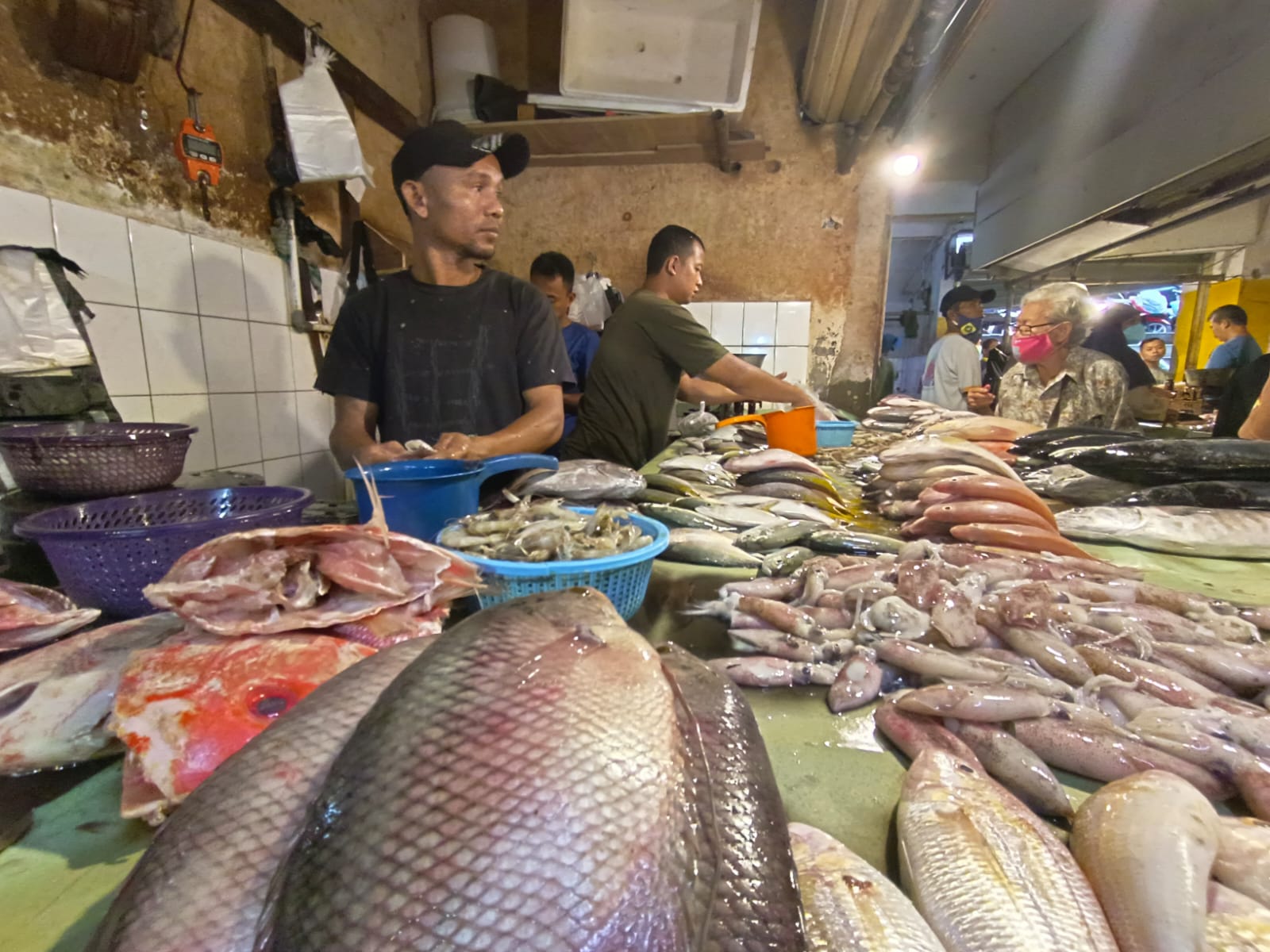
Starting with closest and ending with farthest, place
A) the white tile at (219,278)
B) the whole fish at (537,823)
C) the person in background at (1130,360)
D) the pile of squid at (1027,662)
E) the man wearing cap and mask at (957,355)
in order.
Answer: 1. the whole fish at (537,823)
2. the pile of squid at (1027,662)
3. the white tile at (219,278)
4. the person in background at (1130,360)
5. the man wearing cap and mask at (957,355)

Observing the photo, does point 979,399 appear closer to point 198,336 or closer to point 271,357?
point 271,357

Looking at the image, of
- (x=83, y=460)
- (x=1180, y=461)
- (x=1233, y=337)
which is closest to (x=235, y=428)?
(x=83, y=460)

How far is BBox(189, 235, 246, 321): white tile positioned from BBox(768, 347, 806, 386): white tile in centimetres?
485

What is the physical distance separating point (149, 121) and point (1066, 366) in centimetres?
609

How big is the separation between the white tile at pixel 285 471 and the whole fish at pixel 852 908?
12.9 ft

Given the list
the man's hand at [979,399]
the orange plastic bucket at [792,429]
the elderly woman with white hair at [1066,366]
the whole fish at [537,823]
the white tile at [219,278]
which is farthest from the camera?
the man's hand at [979,399]

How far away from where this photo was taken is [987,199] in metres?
8.70

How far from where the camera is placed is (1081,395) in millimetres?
4539

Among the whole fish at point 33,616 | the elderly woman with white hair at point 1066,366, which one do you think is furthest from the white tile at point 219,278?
the elderly woman with white hair at point 1066,366

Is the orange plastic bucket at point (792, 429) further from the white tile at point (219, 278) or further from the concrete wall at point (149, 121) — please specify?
the concrete wall at point (149, 121)

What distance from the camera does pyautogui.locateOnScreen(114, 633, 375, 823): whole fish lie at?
2.44ft

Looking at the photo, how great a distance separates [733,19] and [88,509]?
18.3 feet

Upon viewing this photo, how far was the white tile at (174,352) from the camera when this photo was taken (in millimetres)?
3031

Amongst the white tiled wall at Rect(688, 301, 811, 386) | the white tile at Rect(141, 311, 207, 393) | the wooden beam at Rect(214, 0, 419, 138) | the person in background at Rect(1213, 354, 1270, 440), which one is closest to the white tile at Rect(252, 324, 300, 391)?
the white tile at Rect(141, 311, 207, 393)
